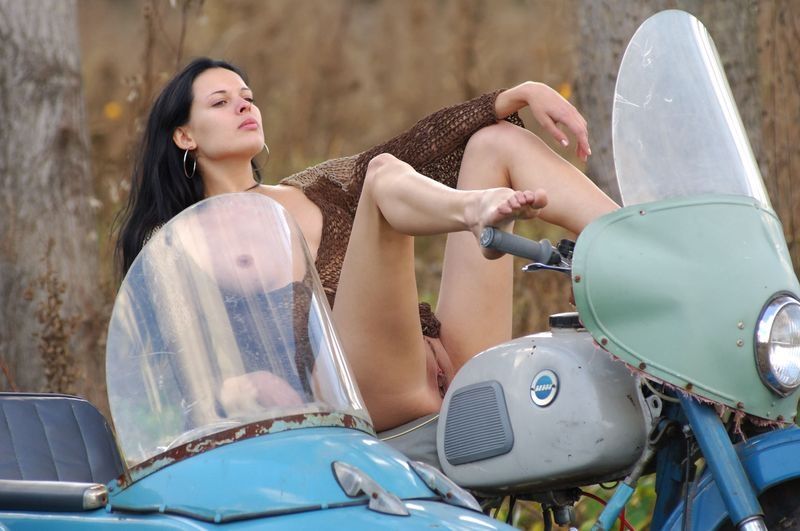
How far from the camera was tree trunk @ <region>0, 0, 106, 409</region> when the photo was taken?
495 cm

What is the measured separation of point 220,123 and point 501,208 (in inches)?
60.8

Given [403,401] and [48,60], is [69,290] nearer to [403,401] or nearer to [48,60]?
[48,60]

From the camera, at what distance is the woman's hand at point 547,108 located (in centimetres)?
332

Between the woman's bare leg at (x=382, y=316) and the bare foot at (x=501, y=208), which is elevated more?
the bare foot at (x=501, y=208)

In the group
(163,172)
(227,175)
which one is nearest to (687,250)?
(227,175)

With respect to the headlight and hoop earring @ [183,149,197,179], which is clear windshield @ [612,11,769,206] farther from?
hoop earring @ [183,149,197,179]

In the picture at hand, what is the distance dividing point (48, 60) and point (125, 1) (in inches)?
315

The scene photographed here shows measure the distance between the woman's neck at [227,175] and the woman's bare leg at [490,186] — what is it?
2.21 feet

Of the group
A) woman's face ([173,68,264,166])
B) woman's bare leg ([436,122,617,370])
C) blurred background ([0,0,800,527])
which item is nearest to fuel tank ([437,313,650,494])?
woman's bare leg ([436,122,617,370])

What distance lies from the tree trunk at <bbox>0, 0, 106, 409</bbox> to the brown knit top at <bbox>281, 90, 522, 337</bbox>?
4.28 feet

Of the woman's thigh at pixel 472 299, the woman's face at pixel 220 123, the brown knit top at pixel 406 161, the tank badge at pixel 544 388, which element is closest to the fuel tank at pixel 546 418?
the tank badge at pixel 544 388

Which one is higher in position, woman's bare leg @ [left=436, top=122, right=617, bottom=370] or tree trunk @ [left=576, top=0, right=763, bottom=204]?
tree trunk @ [left=576, top=0, right=763, bottom=204]

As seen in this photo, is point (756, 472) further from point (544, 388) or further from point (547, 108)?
point (547, 108)

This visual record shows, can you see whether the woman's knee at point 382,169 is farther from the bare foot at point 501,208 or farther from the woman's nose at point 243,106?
the woman's nose at point 243,106
